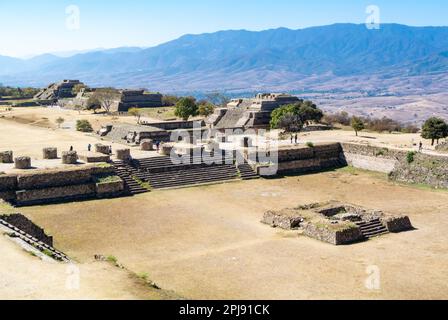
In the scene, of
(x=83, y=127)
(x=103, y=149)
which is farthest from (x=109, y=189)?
(x=83, y=127)

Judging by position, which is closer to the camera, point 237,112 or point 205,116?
point 237,112

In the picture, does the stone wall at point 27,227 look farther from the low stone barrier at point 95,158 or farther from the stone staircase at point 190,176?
the low stone barrier at point 95,158

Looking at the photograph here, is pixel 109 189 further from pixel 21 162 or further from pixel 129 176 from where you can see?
pixel 21 162

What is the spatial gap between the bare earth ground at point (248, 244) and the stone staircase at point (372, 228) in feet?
1.79

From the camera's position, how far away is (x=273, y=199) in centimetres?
3164

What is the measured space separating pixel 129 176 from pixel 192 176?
160 inches

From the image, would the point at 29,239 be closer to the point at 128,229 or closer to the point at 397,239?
the point at 128,229

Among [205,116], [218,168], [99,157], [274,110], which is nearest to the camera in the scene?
[99,157]

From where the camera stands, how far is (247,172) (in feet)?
123

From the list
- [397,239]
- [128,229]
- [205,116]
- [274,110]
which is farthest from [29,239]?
[205,116]

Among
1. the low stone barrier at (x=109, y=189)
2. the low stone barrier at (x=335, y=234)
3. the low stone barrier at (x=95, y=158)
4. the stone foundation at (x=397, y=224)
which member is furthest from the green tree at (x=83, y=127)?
the stone foundation at (x=397, y=224)

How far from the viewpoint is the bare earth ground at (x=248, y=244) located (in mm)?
18312

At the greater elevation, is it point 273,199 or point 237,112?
point 237,112

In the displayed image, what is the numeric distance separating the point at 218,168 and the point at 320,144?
349 inches
